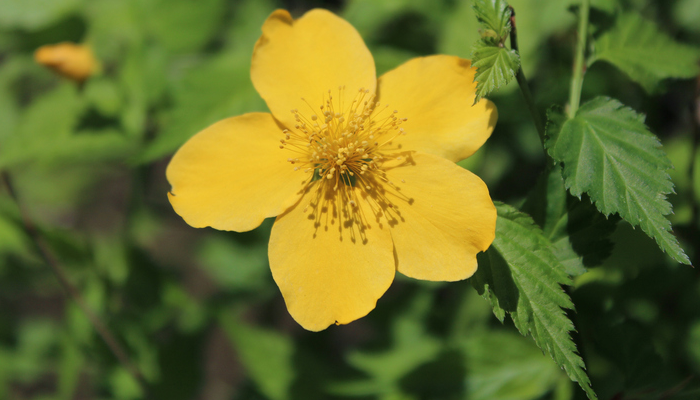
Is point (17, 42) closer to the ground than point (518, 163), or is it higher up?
higher up

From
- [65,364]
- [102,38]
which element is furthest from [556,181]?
[65,364]

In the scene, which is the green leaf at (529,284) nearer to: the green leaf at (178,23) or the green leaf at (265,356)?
the green leaf at (265,356)

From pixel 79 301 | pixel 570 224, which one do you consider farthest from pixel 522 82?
pixel 79 301

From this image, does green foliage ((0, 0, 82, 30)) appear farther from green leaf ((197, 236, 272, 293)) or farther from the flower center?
the flower center

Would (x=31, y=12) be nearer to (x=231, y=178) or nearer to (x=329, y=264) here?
(x=231, y=178)

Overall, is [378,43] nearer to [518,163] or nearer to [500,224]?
[518,163]
